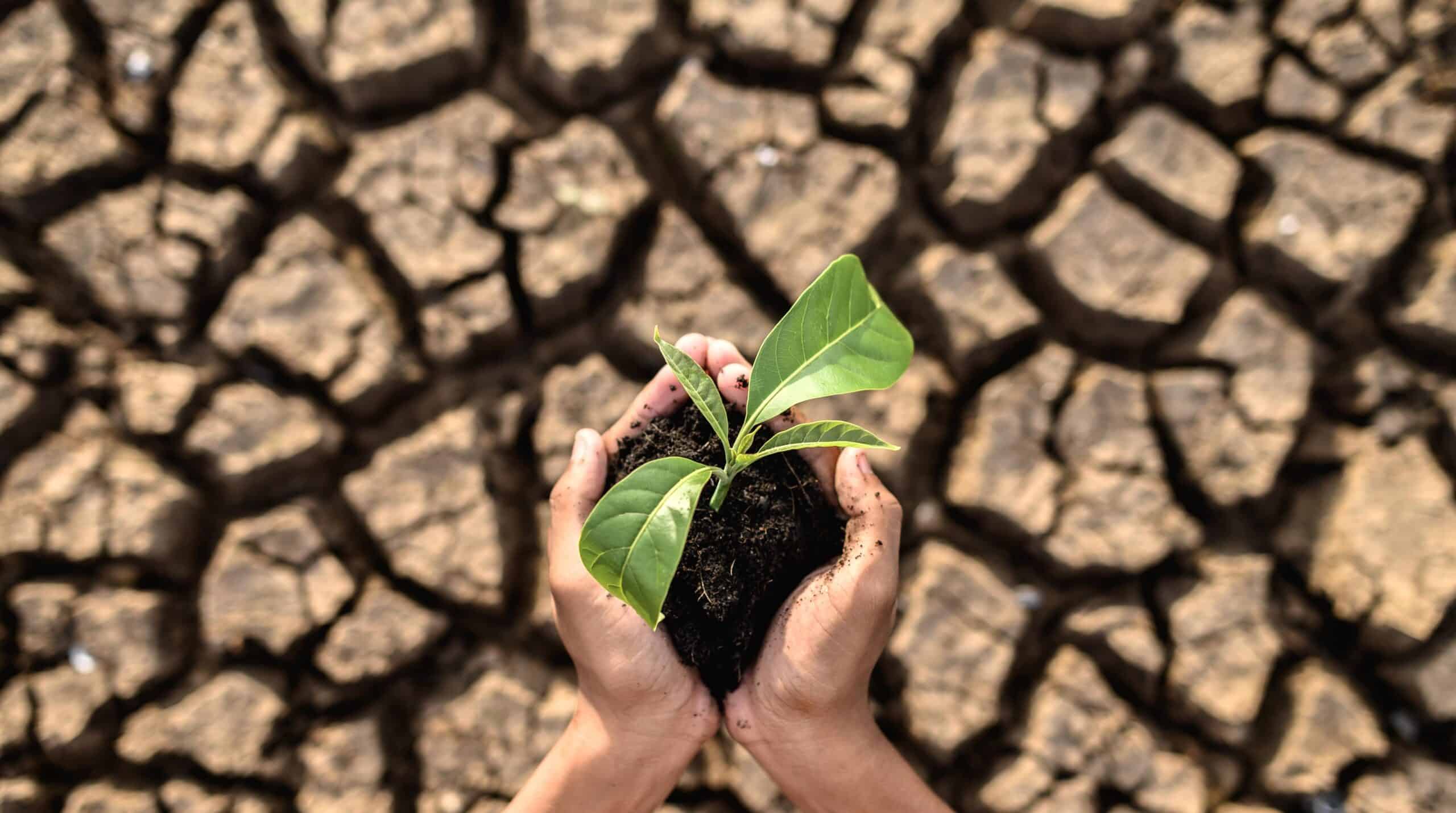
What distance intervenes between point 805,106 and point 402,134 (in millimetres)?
950

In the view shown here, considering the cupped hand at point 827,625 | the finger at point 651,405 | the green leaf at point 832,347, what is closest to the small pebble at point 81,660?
the finger at point 651,405

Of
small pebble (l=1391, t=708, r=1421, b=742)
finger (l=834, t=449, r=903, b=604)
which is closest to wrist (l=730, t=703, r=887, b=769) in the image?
finger (l=834, t=449, r=903, b=604)

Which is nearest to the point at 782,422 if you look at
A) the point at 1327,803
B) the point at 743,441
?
the point at 743,441

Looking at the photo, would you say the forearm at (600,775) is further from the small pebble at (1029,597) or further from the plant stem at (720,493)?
the small pebble at (1029,597)

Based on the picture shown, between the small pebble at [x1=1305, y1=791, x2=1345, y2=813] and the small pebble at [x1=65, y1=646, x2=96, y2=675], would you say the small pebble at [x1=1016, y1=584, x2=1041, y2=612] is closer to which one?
the small pebble at [x1=1305, y1=791, x2=1345, y2=813]

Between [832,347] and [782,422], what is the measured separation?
1.22 feet

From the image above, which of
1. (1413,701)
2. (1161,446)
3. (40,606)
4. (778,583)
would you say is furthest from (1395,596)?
(40,606)

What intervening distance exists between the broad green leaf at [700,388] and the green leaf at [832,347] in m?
0.05

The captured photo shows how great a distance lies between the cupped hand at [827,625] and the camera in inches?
55.9

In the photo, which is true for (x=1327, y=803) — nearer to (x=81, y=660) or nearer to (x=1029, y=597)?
(x=1029, y=597)

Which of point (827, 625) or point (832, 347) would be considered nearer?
point (832, 347)

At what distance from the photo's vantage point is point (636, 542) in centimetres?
113

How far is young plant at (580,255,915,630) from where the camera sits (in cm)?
112

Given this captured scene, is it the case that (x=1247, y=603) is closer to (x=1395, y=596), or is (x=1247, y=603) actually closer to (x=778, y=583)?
(x=1395, y=596)
